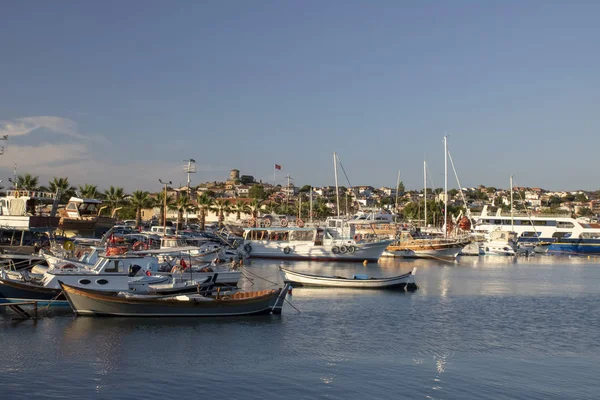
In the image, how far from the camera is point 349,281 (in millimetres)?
47781

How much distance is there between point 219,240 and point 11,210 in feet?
82.1

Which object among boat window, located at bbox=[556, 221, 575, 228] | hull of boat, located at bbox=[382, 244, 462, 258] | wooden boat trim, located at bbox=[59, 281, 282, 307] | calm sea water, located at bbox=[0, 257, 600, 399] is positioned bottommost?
calm sea water, located at bbox=[0, 257, 600, 399]

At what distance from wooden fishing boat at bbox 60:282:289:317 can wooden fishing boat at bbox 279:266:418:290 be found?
1437 cm

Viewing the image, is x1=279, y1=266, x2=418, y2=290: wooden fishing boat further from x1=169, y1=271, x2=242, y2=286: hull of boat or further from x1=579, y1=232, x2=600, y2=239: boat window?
x1=579, y1=232, x2=600, y2=239: boat window

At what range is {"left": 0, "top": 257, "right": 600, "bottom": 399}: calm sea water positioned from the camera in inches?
840

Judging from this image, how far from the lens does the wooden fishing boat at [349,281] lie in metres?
47.7

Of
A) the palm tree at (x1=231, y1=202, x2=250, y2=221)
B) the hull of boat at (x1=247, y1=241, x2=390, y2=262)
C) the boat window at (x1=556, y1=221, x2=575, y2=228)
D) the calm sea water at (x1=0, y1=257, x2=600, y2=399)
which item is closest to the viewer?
the calm sea water at (x1=0, y1=257, x2=600, y2=399)

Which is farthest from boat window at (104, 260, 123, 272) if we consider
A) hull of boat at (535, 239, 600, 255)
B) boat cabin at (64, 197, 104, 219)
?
hull of boat at (535, 239, 600, 255)

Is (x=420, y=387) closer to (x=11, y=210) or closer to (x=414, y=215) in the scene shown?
(x=11, y=210)

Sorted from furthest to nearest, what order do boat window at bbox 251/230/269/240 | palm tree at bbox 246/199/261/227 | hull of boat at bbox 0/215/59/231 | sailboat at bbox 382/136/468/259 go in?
palm tree at bbox 246/199/261/227 → sailboat at bbox 382/136/468/259 → boat window at bbox 251/230/269/240 → hull of boat at bbox 0/215/59/231

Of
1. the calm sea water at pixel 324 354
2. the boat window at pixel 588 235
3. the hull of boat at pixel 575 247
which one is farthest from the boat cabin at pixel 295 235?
the boat window at pixel 588 235

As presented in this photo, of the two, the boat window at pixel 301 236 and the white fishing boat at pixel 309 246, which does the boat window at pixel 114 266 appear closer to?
the white fishing boat at pixel 309 246

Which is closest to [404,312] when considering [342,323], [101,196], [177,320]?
[342,323]

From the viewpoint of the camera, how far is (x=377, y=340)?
29.5 meters
